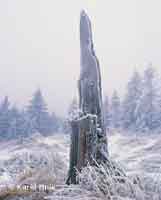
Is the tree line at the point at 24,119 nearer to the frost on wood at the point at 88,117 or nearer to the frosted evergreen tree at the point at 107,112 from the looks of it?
the frosted evergreen tree at the point at 107,112

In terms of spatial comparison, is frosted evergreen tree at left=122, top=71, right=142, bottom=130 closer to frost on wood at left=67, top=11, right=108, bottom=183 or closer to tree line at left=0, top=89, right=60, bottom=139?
tree line at left=0, top=89, right=60, bottom=139

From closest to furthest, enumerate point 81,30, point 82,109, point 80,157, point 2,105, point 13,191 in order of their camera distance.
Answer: point 13,191 < point 80,157 < point 82,109 < point 81,30 < point 2,105

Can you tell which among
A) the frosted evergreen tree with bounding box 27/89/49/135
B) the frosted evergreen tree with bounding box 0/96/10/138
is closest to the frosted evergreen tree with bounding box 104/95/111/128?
the frosted evergreen tree with bounding box 27/89/49/135

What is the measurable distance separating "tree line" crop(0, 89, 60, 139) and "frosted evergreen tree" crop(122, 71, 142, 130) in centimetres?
1367

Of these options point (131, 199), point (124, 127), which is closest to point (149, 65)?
point (124, 127)

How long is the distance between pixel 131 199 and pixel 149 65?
127ft

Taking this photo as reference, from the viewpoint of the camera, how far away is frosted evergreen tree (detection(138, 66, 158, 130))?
38.8m

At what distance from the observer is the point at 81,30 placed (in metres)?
5.85

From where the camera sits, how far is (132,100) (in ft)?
138

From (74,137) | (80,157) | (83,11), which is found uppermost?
(83,11)

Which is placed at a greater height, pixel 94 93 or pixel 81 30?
pixel 81 30

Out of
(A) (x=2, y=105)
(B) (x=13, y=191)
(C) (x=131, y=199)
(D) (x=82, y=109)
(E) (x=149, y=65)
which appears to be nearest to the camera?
(C) (x=131, y=199)

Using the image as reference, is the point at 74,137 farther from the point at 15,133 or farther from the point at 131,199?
the point at 15,133

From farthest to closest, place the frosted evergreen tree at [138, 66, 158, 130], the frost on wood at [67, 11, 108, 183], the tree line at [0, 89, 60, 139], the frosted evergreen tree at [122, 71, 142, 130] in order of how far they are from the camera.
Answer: the tree line at [0, 89, 60, 139]
the frosted evergreen tree at [122, 71, 142, 130]
the frosted evergreen tree at [138, 66, 158, 130]
the frost on wood at [67, 11, 108, 183]
